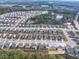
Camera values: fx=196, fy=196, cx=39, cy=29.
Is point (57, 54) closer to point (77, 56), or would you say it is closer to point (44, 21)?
→ point (77, 56)

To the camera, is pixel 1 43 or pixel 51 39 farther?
pixel 51 39

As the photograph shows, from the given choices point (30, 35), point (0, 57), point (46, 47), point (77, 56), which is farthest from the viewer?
point (30, 35)

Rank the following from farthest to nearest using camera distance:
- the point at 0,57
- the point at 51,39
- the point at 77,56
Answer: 1. the point at 51,39
2. the point at 77,56
3. the point at 0,57

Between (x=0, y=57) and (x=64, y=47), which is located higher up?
(x=0, y=57)

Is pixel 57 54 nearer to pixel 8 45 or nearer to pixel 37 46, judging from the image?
pixel 37 46

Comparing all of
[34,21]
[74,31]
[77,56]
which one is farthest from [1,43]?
[34,21]

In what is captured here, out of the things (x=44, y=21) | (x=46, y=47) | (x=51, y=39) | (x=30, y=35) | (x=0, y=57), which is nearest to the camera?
(x=0, y=57)

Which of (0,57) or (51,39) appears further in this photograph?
(51,39)

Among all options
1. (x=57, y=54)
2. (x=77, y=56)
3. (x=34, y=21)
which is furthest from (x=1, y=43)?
(x=34, y=21)

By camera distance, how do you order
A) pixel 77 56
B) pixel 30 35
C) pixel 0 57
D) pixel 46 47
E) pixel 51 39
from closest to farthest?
pixel 0 57 → pixel 77 56 → pixel 46 47 → pixel 51 39 → pixel 30 35
